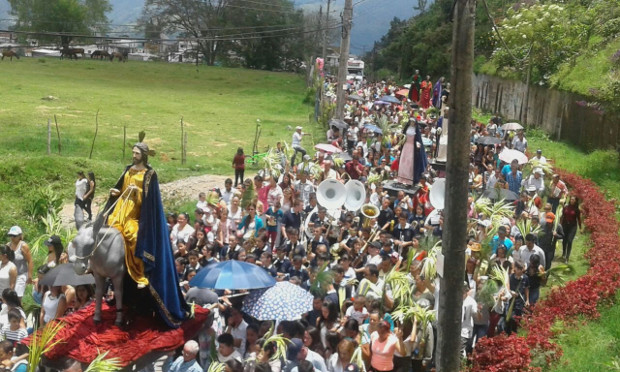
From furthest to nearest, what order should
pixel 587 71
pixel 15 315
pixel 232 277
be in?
pixel 587 71 < pixel 232 277 < pixel 15 315

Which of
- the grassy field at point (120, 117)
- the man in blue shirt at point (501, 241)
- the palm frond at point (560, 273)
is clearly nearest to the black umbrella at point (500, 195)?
the palm frond at point (560, 273)

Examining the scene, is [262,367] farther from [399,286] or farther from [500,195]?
[500,195]

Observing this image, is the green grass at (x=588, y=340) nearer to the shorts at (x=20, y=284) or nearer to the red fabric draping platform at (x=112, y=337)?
the red fabric draping platform at (x=112, y=337)

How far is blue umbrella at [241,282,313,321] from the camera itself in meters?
9.26

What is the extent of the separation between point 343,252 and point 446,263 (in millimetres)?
4968

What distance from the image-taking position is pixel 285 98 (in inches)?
1972

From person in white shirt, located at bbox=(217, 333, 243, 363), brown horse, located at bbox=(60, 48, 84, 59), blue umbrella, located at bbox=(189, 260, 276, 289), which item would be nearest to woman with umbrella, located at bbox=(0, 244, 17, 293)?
blue umbrella, located at bbox=(189, 260, 276, 289)

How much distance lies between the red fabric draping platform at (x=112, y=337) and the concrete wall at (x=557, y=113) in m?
15.7

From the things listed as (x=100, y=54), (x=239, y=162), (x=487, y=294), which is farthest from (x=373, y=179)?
(x=100, y=54)

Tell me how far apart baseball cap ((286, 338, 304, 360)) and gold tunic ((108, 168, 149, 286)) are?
173 cm

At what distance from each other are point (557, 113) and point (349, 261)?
18.7 meters

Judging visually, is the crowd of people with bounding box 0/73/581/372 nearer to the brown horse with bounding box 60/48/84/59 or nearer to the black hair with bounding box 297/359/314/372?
the black hair with bounding box 297/359/314/372

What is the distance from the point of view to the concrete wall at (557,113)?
23.0 m

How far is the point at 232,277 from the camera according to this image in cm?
961
